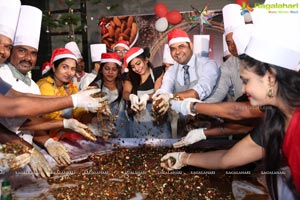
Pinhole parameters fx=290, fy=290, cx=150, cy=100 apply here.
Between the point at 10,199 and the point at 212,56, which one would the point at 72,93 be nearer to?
the point at 10,199

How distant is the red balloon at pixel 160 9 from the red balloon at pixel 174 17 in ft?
0.09

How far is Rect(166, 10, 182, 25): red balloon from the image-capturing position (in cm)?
168

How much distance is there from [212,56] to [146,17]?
0.45 m

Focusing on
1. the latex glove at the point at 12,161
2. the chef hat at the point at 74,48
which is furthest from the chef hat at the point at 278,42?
the latex glove at the point at 12,161

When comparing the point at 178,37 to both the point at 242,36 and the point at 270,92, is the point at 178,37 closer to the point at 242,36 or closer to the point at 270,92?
the point at 242,36

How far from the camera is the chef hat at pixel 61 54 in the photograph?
1782 mm

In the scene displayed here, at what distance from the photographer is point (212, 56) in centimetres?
166

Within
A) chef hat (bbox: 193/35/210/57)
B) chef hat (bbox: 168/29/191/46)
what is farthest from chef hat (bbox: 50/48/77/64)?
chef hat (bbox: 193/35/210/57)

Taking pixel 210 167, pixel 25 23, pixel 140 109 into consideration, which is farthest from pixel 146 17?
pixel 210 167

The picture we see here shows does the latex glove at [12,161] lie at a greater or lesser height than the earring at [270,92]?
lesser

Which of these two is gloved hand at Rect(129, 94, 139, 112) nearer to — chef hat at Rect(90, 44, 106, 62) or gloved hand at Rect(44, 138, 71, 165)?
chef hat at Rect(90, 44, 106, 62)

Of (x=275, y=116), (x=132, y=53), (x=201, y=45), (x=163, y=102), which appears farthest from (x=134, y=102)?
(x=275, y=116)

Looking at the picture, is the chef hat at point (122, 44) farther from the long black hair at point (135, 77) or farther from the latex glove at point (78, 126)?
the latex glove at point (78, 126)

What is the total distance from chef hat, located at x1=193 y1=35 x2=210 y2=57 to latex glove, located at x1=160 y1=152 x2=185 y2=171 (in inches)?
23.3
